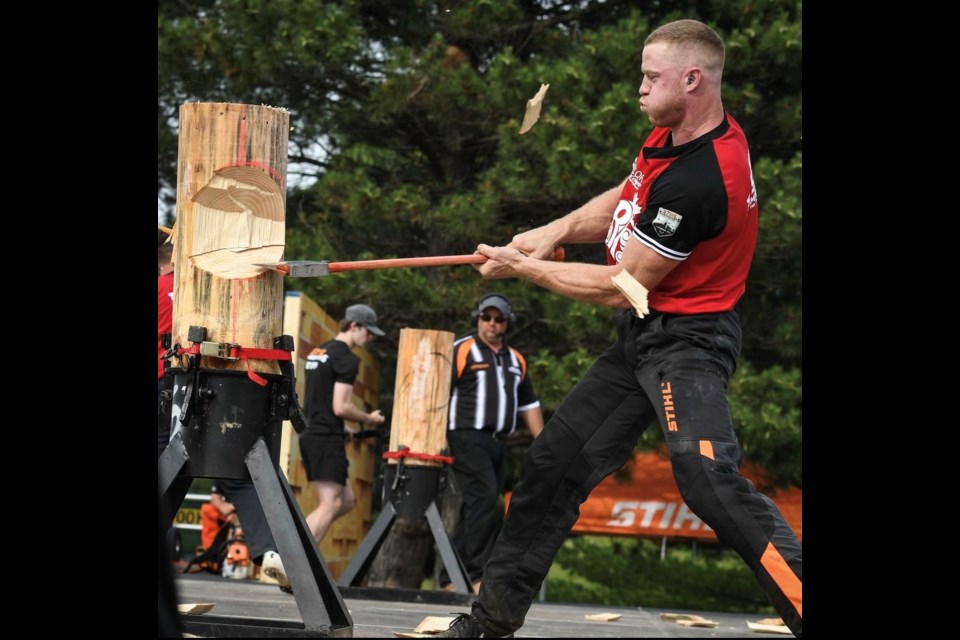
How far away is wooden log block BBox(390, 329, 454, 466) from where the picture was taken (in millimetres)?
7883

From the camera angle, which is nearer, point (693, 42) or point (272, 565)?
point (693, 42)

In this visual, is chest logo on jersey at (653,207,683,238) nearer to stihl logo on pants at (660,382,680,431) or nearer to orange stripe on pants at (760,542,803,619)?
stihl logo on pants at (660,382,680,431)

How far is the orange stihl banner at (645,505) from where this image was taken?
1089 centimetres

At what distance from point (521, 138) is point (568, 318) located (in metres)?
1.66

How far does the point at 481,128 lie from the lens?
11008 mm

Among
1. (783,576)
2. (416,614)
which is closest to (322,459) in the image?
(416,614)

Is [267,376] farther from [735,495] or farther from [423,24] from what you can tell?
[423,24]

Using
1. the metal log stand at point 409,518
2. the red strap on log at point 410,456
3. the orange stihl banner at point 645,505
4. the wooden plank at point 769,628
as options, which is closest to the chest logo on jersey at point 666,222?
the wooden plank at point 769,628

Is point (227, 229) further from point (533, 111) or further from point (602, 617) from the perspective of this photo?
point (602, 617)

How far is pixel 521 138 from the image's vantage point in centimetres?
1033

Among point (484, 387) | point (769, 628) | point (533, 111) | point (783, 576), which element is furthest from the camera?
point (484, 387)

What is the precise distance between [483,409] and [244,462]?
482 centimetres

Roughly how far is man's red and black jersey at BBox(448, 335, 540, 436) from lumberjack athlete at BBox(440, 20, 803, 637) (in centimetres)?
434

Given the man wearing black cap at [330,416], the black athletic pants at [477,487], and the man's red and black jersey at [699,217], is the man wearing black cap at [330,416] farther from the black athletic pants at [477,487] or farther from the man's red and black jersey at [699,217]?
the man's red and black jersey at [699,217]
